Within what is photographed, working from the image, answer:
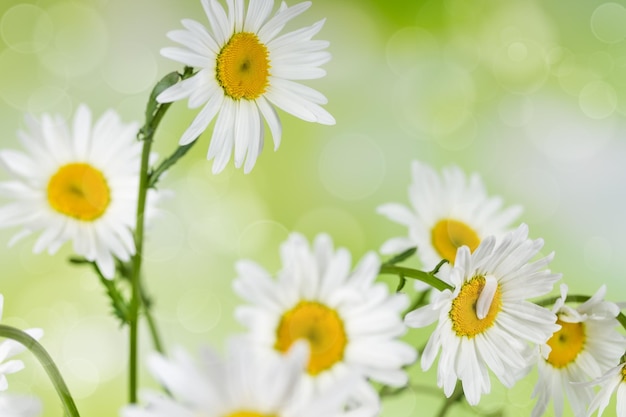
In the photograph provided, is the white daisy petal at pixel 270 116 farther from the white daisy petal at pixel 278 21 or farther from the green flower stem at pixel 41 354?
the green flower stem at pixel 41 354

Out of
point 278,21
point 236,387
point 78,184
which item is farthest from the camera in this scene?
point 78,184

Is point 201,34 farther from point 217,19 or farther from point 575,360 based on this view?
point 575,360

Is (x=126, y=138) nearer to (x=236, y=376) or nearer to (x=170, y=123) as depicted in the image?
(x=236, y=376)

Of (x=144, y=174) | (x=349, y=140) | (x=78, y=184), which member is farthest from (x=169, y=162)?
(x=349, y=140)

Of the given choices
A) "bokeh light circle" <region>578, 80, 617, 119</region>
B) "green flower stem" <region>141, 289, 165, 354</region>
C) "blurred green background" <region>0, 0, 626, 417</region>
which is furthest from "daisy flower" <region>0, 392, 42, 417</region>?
"bokeh light circle" <region>578, 80, 617, 119</region>

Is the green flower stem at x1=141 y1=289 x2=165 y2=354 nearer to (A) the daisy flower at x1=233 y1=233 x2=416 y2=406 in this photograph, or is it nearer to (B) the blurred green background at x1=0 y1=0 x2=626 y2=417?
(A) the daisy flower at x1=233 y1=233 x2=416 y2=406

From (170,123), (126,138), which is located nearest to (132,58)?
(170,123)

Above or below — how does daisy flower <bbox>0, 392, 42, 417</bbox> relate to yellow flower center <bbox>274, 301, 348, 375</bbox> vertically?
below
